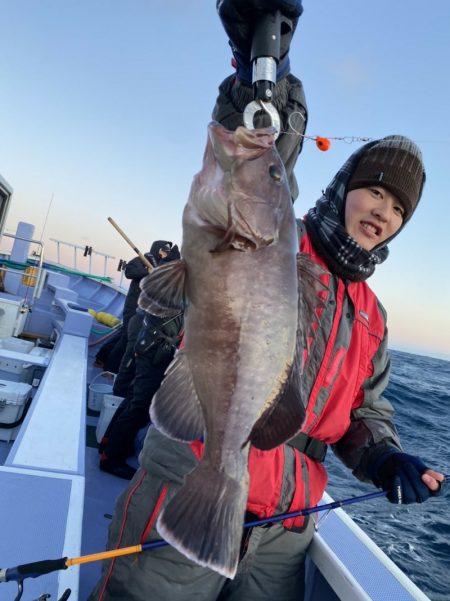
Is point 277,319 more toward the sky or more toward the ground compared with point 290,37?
more toward the ground

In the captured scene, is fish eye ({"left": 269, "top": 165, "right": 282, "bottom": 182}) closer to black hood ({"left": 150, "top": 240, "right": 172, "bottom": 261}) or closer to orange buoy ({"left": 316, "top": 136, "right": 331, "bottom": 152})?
orange buoy ({"left": 316, "top": 136, "right": 331, "bottom": 152})

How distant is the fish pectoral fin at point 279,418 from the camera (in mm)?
1569

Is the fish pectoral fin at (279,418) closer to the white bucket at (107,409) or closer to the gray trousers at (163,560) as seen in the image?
the gray trousers at (163,560)

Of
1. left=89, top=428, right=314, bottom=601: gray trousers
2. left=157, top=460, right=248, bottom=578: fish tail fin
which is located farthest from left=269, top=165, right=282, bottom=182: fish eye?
left=89, top=428, right=314, bottom=601: gray trousers

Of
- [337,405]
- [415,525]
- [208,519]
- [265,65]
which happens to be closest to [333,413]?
[337,405]

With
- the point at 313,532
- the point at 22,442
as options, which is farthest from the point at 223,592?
the point at 22,442

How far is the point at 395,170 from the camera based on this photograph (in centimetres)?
256

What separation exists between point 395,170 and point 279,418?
1838 mm

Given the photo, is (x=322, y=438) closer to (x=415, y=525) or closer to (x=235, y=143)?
(x=235, y=143)

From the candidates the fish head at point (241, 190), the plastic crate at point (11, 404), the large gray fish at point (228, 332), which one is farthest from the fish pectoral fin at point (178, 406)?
the plastic crate at point (11, 404)

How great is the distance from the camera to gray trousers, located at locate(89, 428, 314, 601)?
6.21ft

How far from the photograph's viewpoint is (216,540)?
1443 mm

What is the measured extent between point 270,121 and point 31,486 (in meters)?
2.18

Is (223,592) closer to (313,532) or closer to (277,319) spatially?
(313,532)
